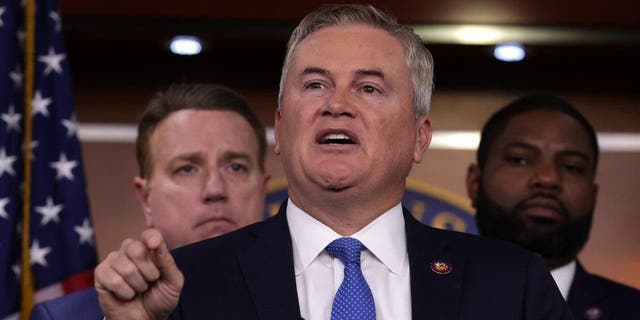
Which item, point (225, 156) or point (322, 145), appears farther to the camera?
point (225, 156)

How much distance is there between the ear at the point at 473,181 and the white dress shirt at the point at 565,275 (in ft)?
1.13

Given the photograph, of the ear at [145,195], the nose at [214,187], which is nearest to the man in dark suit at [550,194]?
the nose at [214,187]

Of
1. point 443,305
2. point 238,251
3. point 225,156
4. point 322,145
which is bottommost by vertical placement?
point 443,305

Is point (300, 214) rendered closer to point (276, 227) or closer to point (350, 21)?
point (276, 227)

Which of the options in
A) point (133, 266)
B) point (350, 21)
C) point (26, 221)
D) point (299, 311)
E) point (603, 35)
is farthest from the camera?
point (603, 35)

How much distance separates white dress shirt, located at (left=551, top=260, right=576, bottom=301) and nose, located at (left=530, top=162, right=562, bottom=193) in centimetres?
24

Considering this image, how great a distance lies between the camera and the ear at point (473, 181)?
4.18 meters

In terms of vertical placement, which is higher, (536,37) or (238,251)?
(536,37)

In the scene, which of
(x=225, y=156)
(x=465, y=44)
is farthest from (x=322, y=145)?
(x=465, y=44)

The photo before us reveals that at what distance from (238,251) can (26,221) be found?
1165 millimetres

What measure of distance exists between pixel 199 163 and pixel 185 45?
96 cm

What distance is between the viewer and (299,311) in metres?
2.36

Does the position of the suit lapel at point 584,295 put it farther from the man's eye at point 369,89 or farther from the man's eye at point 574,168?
the man's eye at point 369,89

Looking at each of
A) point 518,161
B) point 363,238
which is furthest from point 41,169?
point 518,161
